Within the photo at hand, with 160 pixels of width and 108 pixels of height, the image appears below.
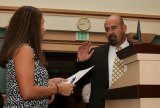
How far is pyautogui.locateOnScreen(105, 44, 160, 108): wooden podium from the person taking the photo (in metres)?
1.34

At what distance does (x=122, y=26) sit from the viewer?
3277 mm

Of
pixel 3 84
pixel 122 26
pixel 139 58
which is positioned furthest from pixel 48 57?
pixel 139 58

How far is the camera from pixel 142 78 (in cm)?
136

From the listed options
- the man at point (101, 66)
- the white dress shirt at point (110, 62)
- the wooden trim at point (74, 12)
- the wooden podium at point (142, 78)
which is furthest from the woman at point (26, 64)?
the wooden trim at point (74, 12)

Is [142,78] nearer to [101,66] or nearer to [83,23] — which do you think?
[101,66]

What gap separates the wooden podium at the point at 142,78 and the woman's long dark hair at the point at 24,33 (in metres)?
0.47

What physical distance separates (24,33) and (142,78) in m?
0.64

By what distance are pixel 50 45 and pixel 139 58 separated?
306 centimetres

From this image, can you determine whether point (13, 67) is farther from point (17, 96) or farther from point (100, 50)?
point (100, 50)

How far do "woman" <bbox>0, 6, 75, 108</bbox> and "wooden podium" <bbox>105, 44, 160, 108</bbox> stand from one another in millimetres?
354

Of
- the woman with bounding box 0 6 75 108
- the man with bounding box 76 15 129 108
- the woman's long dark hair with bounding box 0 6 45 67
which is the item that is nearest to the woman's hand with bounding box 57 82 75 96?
the woman with bounding box 0 6 75 108

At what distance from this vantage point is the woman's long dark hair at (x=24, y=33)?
1.59 metres

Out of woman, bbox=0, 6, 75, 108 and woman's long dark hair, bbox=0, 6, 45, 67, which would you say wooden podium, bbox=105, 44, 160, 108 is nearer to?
woman, bbox=0, 6, 75, 108

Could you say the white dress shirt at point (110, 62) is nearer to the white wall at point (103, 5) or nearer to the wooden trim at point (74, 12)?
the wooden trim at point (74, 12)
